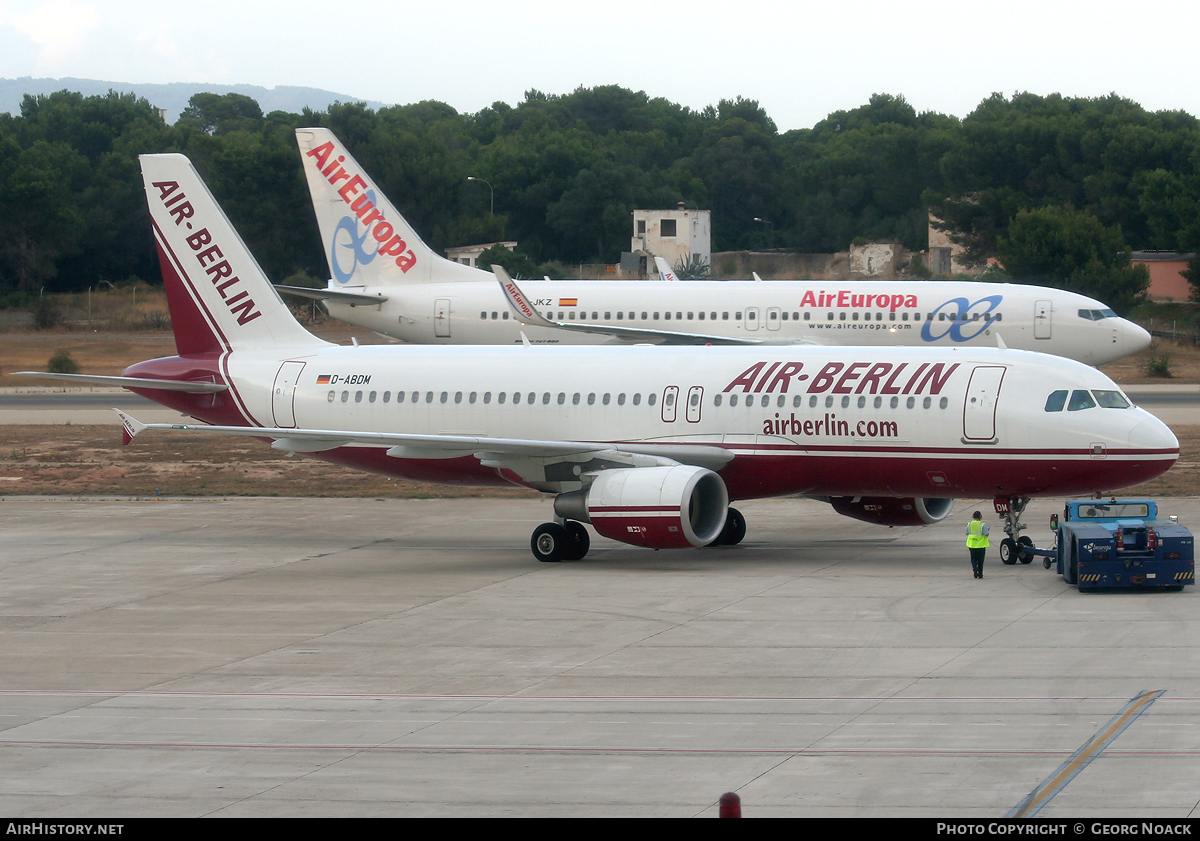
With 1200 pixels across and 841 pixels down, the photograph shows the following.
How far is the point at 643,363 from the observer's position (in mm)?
31344

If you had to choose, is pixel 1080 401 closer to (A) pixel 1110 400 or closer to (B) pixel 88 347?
(A) pixel 1110 400

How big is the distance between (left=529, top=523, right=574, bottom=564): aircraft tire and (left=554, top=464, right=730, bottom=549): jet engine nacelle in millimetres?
729

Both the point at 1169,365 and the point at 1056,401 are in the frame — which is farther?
the point at 1169,365

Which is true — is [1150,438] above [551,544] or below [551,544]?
above

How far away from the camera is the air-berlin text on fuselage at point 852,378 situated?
2859cm

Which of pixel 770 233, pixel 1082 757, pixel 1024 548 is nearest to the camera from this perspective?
pixel 1082 757

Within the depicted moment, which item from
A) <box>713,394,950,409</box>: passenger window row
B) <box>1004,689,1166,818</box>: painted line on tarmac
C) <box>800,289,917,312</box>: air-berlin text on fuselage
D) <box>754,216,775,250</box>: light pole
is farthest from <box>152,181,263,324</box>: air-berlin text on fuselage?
<box>754,216,775,250</box>: light pole

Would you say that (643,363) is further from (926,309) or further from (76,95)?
(76,95)

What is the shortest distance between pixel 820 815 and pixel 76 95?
149238 mm

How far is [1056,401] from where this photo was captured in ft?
90.8

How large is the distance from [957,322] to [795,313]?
17.7 feet

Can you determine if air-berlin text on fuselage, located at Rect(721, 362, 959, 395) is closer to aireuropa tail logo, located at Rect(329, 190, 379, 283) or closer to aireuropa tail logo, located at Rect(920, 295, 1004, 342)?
aireuropa tail logo, located at Rect(920, 295, 1004, 342)

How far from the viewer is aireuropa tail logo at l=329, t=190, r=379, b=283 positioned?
5388 centimetres

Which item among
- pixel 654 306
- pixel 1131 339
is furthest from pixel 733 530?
pixel 1131 339
